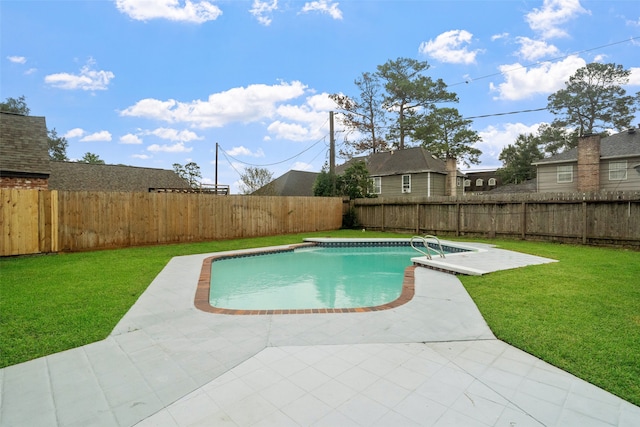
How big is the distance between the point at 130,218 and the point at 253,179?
16.4 metres

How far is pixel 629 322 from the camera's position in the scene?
139 inches

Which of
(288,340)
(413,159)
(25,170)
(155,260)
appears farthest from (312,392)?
(413,159)

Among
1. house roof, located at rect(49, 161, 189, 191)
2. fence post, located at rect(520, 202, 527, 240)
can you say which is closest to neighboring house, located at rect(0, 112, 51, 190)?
house roof, located at rect(49, 161, 189, 191)

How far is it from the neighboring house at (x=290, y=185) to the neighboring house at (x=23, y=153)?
1434cm

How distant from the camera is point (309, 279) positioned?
24.1 feet

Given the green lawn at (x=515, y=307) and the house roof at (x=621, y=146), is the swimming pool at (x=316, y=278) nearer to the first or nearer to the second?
the green lawn at (x=515, y=307)

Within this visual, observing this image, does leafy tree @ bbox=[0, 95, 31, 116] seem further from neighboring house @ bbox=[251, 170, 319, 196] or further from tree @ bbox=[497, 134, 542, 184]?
Answer: tree @ bbox=[497, 134, 542, 184]

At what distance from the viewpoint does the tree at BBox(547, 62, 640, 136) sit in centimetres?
2512

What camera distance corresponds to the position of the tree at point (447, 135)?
26.1 metres

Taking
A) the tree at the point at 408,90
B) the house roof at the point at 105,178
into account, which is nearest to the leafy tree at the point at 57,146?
the house roof at the point at 105,178

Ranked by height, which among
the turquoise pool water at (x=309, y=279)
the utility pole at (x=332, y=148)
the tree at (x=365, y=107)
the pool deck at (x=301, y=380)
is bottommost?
the turquoise pool water at (x=309, y=279)

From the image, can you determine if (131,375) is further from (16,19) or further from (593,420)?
(16,19)

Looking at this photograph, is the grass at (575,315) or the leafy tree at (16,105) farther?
the leafy tree at (16,105)

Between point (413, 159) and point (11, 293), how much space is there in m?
22.2
